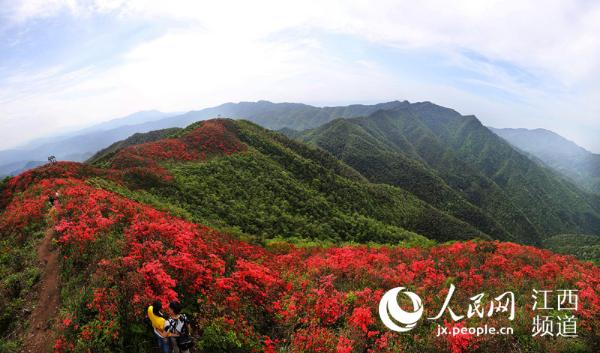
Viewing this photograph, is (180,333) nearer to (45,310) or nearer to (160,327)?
(160,327)

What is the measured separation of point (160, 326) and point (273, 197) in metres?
29.1

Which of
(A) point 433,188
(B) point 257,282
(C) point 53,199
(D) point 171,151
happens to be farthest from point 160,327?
(A) point 433,188

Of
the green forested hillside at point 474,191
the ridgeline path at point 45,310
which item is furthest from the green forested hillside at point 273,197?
the green forested hillside at point 474,191

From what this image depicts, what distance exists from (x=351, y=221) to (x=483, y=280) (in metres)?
26.6

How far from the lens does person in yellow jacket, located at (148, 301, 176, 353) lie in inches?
331

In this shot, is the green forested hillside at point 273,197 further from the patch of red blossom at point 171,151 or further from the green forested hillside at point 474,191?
the green forested hillside at point 474,191

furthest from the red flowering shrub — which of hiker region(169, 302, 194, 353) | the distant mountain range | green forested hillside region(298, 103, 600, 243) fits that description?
green forested hillside region(298, 103, 600, 243)

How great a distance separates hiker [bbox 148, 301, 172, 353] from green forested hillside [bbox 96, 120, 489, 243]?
1645cm

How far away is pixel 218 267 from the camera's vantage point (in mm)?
13000

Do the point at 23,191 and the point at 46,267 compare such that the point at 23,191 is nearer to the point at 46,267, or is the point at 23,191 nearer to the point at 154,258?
the point at 46,267

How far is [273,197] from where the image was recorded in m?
37.5

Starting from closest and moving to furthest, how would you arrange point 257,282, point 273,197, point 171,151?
point 257,282 < point 273,197 < point 171,151

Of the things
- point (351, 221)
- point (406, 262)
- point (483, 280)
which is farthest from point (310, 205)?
point (483, 280)

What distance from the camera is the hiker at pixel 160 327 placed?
8406 millimetres
